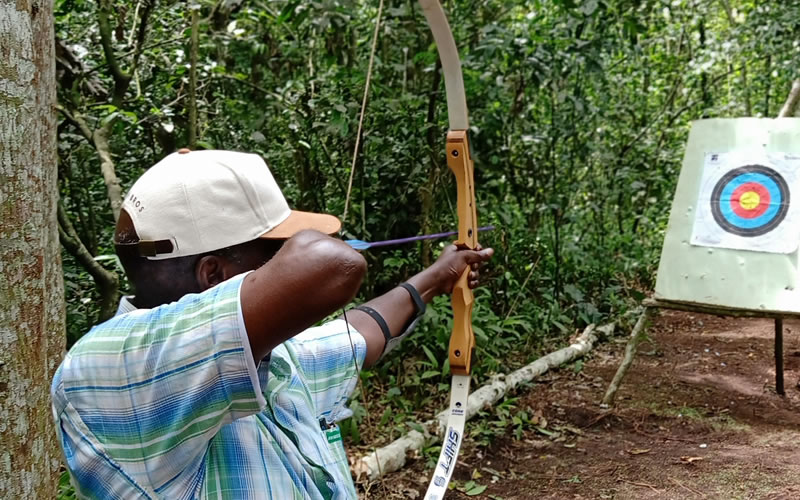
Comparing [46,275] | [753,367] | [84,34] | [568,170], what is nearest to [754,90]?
[568,170]

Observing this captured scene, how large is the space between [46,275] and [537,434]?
2332mm

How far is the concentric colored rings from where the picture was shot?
3.31 m

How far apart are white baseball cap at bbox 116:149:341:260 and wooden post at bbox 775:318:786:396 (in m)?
3.08

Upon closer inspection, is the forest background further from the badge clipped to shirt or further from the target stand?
the badge clipped to shirt

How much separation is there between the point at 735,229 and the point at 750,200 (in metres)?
0.17

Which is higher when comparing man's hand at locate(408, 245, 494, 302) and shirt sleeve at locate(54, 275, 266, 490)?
shirt sleeve at locate(54, 275, 266, 490)

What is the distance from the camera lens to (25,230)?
137cm

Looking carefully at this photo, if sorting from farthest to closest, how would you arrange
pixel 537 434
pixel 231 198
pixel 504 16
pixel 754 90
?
1. pixel 754 90
2. pixel 504 16
3. pixel 537 434
4. pixel 231 198

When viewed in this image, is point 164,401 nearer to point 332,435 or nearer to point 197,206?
point 197,206

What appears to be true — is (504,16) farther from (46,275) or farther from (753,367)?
(46,275)

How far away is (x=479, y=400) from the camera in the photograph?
3209mm

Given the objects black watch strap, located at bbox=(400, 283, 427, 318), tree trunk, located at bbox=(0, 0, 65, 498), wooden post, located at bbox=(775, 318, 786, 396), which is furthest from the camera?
wooden post, located at bbox=(775, 318, 786, 396)

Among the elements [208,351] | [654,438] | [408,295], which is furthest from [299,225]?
[654,438]

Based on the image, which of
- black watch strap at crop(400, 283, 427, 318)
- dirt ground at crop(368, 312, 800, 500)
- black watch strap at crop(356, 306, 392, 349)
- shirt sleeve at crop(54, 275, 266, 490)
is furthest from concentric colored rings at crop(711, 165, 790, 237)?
shirt sleeve at crop(54, 275, 266, 490)
